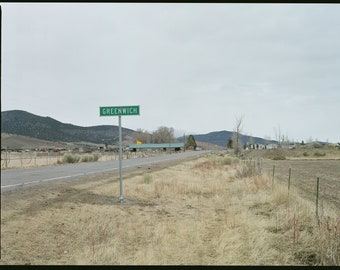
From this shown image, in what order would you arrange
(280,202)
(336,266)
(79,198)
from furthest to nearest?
(280,202) < (79,198) < (336,266)

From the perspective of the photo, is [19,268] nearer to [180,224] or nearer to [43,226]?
[43,226]

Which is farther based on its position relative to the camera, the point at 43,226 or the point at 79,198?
the point at 79,198

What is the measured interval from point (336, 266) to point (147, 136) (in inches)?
5813

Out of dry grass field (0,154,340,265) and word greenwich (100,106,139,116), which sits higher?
word greenwich (100,106,139,116)

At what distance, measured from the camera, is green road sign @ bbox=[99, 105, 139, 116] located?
28.9 ft

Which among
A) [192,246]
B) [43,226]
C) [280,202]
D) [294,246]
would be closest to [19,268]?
[43,226]

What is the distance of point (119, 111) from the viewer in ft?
29.1

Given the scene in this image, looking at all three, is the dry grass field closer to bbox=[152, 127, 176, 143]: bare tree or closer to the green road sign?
the green road sign

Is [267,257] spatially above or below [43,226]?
below

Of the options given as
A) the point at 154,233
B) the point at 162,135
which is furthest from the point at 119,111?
the point at 162,135

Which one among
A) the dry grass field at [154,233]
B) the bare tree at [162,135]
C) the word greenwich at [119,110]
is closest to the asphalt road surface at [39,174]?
the dry grass field at [154,233]

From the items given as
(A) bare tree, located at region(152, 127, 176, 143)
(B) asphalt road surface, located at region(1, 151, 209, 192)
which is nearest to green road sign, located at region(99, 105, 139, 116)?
(B) asphalt road surface, located at region(1, 151, 209, 192)

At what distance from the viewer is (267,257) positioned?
5555 mm

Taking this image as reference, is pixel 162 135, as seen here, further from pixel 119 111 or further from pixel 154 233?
pixel 154 233
